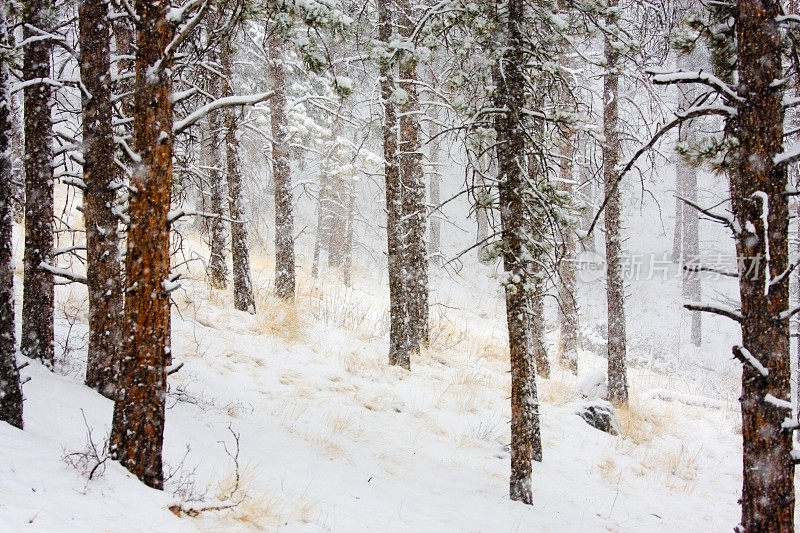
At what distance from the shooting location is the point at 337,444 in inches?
262

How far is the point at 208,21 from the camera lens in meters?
10.0

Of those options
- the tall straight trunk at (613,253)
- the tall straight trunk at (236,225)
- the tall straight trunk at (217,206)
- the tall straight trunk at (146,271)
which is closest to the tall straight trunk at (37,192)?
the tall straight trunk at (146,271)

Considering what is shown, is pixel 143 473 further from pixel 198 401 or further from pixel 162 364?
pixel 198 401

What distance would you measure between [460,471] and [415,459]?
0.61 meters

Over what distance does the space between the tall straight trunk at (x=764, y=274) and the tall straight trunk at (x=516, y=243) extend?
234 cm

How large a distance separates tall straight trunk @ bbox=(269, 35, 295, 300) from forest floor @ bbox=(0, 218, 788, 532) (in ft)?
2.18

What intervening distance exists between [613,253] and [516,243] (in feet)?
18.1

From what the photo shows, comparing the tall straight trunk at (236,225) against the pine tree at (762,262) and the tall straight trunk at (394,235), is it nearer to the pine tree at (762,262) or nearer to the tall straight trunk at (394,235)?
the tall straight trunk at (394,235)

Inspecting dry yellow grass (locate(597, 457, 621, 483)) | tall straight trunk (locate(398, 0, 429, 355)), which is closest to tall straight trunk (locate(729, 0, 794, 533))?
dry yellow grass (locate(597, 457, 621, 483))

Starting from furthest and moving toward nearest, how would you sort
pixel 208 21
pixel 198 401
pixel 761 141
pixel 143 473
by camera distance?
1. pixel 208 21
2. pixel 198 401
3. pixel 761 141
4. pixel 143 473

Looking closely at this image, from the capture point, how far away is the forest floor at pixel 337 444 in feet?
12.6

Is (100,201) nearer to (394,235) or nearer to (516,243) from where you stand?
(516,243)

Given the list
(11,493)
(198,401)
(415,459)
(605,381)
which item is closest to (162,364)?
(11,493)

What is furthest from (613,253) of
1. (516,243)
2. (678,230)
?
(678,230)
